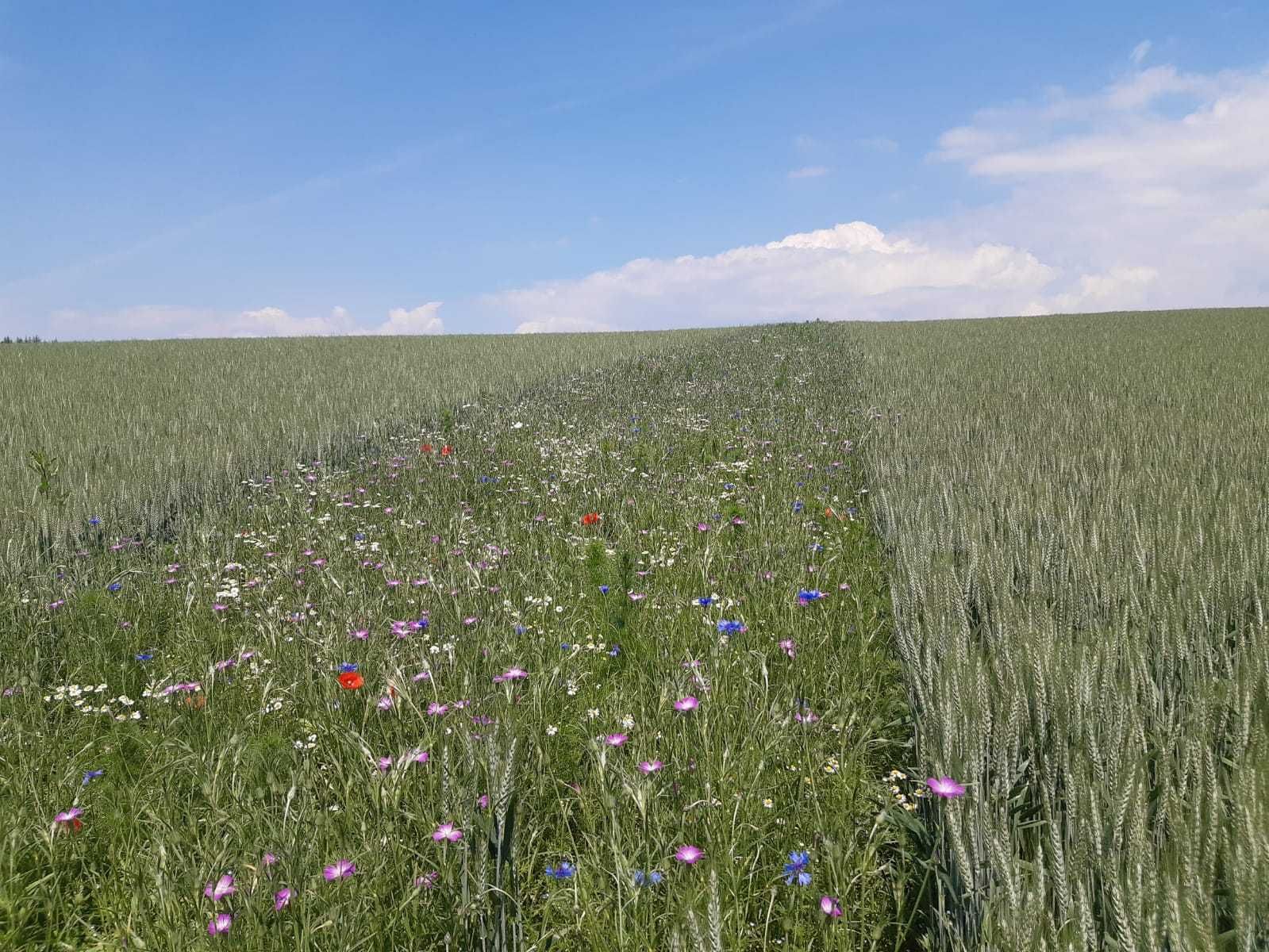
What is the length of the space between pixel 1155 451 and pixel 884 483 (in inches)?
90.2

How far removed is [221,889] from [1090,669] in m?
2.32

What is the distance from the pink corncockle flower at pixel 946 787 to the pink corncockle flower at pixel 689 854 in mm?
585

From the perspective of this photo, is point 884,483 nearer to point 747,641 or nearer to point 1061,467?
point 1061,467

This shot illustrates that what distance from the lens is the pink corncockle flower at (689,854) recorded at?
180cm

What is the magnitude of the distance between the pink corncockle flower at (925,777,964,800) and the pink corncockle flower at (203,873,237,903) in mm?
1665

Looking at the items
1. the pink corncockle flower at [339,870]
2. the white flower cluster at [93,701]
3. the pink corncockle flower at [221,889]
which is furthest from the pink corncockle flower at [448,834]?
the white flower cluster at [93,701]

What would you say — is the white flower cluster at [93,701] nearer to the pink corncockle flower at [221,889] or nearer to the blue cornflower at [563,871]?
the pink corncockle flower at [221,889]

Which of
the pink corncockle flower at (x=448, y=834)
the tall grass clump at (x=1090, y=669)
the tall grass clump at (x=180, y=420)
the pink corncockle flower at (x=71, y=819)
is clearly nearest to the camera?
the tall grass clump at (x=1090, y=669)

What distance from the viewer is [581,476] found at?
245 inches

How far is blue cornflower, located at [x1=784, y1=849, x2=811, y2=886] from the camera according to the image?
6.00ft

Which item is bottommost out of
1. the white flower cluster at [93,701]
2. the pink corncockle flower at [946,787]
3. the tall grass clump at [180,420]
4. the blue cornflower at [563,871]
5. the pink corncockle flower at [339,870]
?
the blue cornflower at [563,871]

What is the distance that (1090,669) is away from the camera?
2152mm

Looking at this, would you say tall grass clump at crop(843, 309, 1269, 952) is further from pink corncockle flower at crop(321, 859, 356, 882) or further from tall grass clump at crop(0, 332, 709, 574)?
tall grass clump at crop(0, 332, 709, 574)

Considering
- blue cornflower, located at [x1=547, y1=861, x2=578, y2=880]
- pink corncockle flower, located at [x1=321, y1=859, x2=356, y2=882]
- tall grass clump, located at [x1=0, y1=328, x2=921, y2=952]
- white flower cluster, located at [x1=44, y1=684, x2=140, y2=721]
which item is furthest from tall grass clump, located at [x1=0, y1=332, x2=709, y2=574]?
blue cornflower, located at [x1=547, y1=861, x2=578, y2=880]
